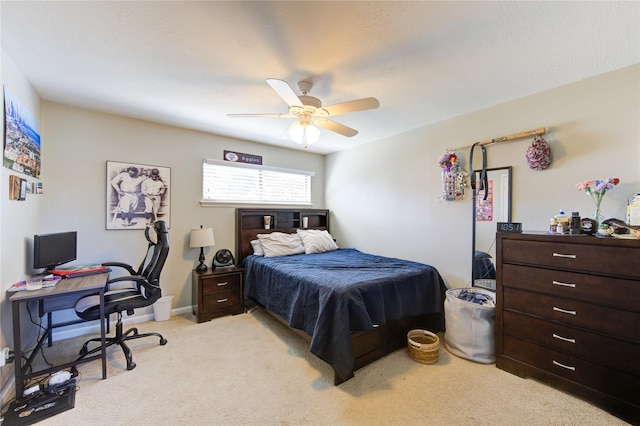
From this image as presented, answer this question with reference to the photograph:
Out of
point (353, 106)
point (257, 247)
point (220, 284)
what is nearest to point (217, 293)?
point (220, 284)

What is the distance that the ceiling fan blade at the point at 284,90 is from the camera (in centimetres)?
167

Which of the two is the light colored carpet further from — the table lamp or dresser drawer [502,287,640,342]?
the table lamp

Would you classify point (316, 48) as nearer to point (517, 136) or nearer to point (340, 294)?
point (340, 294)

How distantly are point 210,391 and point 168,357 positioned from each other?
0.73m

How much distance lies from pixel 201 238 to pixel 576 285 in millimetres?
3725

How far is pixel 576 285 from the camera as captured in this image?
183 centimetres

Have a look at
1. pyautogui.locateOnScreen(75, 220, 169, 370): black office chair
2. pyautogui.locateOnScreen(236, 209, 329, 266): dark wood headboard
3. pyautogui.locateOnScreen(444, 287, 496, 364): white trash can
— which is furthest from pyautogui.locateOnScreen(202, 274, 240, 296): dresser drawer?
pyautogui.locateOnScreen(444, 287, 496, 364): white trash can

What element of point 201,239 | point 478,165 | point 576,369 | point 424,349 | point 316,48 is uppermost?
point 316,48

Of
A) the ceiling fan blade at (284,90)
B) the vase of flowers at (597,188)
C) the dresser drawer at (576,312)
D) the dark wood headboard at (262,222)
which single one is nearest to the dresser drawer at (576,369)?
the dresser drawer at (576,312)

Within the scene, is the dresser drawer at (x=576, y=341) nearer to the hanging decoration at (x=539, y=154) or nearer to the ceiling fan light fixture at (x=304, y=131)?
the hanging decoration at (x=539, y=154)

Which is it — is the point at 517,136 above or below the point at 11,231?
above

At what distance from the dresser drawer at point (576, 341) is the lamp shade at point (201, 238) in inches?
130

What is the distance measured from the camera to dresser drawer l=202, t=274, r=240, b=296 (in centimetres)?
317

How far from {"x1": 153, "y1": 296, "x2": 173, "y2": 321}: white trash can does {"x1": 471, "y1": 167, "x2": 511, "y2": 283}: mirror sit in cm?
361
